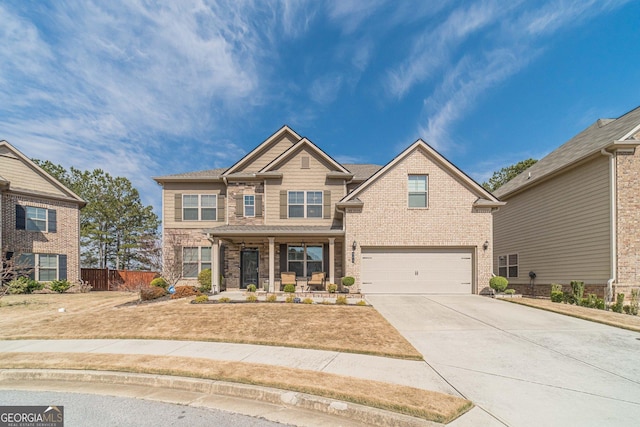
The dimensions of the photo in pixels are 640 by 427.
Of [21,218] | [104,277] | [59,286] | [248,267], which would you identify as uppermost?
[21,218]

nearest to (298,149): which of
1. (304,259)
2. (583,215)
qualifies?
(304,259)

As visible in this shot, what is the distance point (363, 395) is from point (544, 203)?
644 inches

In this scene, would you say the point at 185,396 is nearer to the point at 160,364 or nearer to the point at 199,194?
the point at 160,364

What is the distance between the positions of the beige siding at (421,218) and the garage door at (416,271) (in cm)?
32

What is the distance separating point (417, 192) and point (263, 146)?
870 centimetres

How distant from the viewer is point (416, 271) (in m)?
14.1

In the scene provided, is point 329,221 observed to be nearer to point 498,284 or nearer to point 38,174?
point 498,284

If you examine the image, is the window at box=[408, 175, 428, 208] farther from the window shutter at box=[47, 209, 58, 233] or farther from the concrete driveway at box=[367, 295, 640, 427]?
the window shutter at box=[47, 209, 58, 233]

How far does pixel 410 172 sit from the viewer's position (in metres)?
14.4

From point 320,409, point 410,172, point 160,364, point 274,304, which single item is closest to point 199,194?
point 274,304

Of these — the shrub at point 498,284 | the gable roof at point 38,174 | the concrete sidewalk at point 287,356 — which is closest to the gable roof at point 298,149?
the shrub at point 498,284

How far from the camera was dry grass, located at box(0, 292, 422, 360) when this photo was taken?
23.4 feet

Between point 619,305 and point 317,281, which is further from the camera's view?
point 317,281

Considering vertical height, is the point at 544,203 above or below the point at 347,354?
above
